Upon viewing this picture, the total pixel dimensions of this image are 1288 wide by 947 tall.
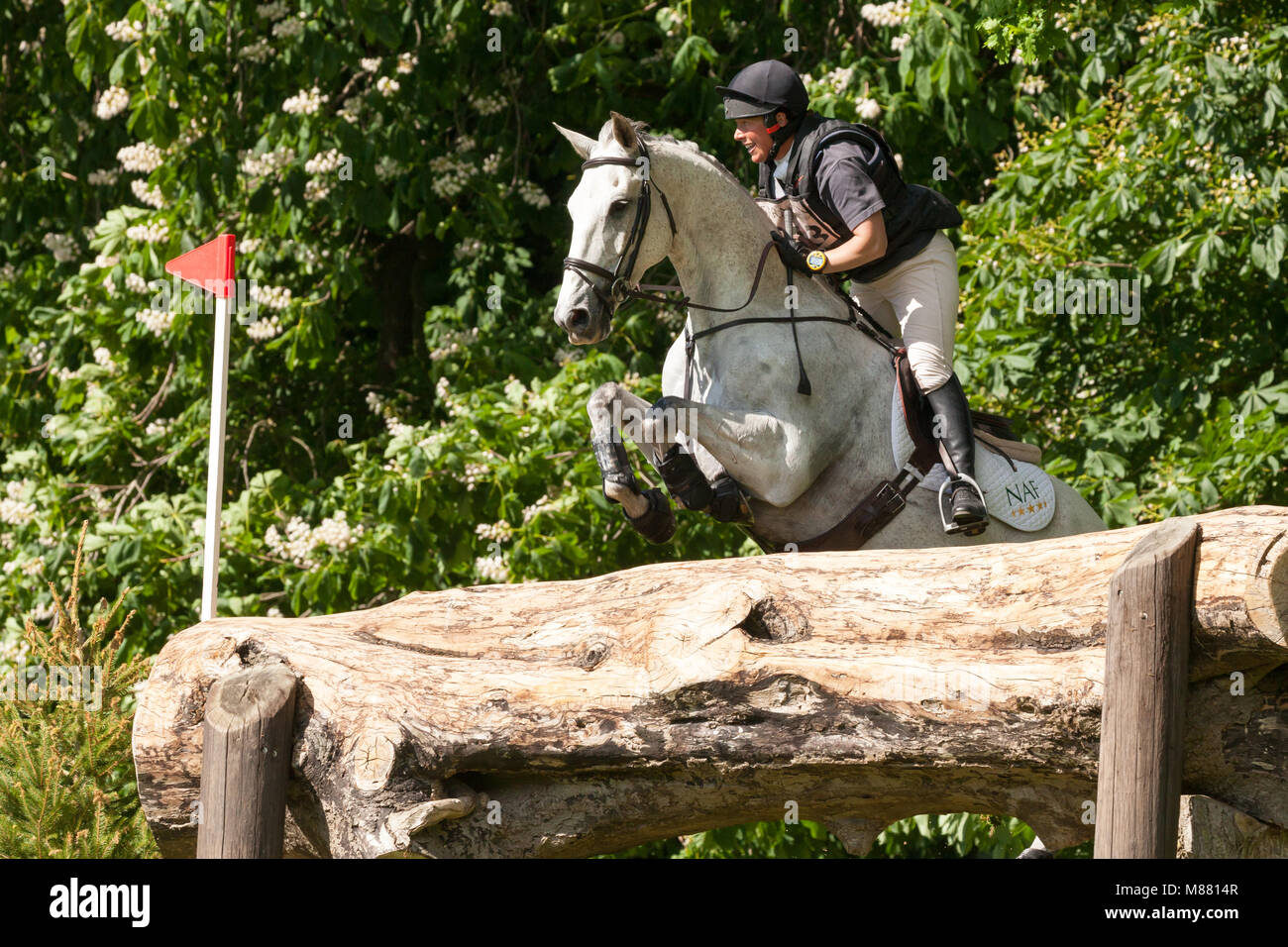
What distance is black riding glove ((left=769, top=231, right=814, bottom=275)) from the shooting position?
215 inches

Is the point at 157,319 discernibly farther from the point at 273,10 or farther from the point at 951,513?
the point at 951,513

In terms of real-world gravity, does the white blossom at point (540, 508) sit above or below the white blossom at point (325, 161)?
below

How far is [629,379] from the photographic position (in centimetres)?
852

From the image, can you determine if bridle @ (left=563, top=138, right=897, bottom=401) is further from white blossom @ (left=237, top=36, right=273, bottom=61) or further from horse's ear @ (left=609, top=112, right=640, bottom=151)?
white blossom @ (left=237, top=36, right=273, bottom=61)

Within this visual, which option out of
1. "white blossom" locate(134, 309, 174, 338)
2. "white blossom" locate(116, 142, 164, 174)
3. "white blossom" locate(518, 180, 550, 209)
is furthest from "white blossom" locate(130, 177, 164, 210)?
"white blossom" locate(518, 180, 550, 209)

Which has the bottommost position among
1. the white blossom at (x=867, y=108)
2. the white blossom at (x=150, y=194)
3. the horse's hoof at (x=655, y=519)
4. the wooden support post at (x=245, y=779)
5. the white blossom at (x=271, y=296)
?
the wooden support post at (x=245, y=779)

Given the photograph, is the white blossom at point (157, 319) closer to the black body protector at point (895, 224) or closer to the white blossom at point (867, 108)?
the white blossom at point (867, 108)

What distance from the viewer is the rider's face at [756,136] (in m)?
5.46

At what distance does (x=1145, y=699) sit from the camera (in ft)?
11.1

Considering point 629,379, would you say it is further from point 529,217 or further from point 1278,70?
point 1278,70

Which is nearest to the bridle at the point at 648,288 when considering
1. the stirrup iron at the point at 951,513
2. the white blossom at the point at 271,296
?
the stirrup iron at the point at 951,513

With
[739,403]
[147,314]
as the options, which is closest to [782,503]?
[739,403]

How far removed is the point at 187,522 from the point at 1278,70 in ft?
20.9

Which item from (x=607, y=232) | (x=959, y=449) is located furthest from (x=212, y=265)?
(x=959, y=449)
